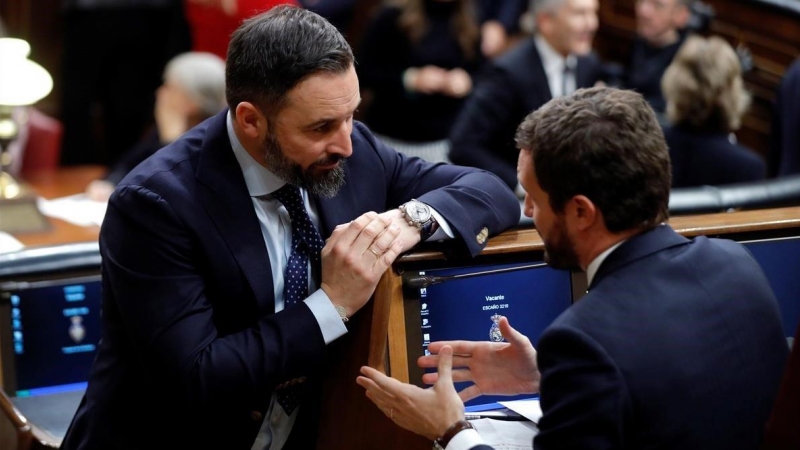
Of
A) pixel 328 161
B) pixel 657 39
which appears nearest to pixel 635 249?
pixel 328 161

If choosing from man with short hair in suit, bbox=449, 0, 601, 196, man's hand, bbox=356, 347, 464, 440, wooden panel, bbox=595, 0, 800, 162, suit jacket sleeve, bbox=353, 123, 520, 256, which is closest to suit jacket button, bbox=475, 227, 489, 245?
suit jacket sleeve, bbox=353, 123, 520, 256

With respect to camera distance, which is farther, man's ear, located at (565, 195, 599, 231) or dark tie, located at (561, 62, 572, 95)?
dark tie, located at (561, 62, 572, 95)

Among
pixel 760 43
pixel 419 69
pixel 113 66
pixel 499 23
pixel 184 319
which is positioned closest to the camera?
pixel 184 319

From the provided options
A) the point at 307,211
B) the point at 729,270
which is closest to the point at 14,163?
the point at 307,211

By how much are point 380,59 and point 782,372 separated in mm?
3925

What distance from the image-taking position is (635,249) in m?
1.77

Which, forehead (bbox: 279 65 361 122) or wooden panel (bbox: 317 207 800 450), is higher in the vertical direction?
forehead (bbox: 279 65 361 122)

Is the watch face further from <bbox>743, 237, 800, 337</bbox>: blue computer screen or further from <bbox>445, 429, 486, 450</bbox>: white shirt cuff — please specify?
<bbox>743, 237, 800, 337</bbox>: blue computer screen

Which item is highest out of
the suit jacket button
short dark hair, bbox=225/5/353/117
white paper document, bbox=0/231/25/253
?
short dark hair, bbox=225/5/353/117

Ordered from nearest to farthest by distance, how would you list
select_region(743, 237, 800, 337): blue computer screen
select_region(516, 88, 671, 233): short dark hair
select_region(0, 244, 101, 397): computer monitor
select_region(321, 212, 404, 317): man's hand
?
select_region(516, 88, 671, 233): short dark hair, select_region(321, 212, 404, 317): man's hand, select_region(743, 237, 800, 337): blue computer screen, select_region(0, 244, 101, 397): computer monitor

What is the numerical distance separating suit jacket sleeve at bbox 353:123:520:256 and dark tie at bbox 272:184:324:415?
0.21m

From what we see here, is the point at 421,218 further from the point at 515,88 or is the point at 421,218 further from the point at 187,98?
the point at 187,98

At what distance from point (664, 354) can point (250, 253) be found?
76 cm

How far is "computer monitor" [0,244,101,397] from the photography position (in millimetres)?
2711
